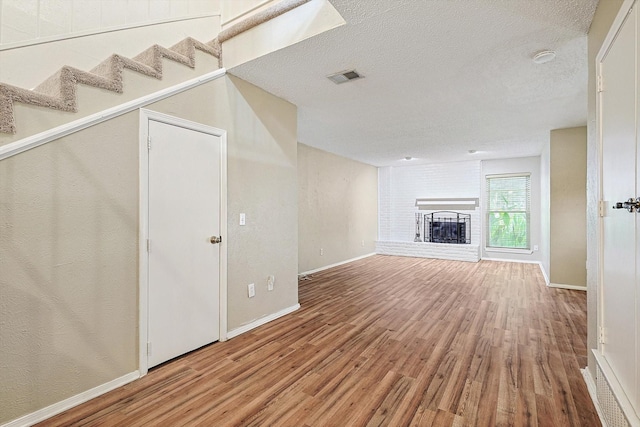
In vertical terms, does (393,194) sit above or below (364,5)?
below

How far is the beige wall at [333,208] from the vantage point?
19.0 feet

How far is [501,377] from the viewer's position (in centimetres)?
217

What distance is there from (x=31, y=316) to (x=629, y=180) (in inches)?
124

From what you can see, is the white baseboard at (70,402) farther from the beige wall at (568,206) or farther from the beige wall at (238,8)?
the beige wall at (568,206)

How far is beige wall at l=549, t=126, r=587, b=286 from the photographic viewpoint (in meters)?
4.61

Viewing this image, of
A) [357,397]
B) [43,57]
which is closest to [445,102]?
[357,397]

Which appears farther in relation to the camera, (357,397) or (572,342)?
(572,342)

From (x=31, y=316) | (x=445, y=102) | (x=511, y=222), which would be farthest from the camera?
(x=511, y=222)

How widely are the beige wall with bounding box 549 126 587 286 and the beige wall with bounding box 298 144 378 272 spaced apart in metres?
3.90

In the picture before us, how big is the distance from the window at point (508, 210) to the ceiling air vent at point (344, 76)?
19.9 feet

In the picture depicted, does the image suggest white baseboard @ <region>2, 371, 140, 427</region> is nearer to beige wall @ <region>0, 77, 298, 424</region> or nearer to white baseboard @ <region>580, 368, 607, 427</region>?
beige wall @ <region>0, 77, 298, 424</region>

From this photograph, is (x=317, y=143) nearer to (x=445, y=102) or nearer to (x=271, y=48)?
(x=445, y=102)

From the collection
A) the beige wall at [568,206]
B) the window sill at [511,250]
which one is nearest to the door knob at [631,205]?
the beige wall at [568,206]

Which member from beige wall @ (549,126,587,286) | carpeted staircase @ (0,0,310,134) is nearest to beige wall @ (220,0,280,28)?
carpeted staircase @ (0,0,310,134)
